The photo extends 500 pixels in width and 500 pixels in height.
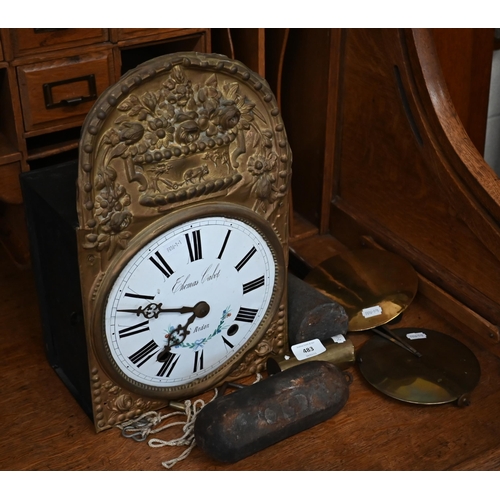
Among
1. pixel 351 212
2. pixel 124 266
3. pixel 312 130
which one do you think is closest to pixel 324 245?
pixel 351 212

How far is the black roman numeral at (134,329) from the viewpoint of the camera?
1271 millimetres

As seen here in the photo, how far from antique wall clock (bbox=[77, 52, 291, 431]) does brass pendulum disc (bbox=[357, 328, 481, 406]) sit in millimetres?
162

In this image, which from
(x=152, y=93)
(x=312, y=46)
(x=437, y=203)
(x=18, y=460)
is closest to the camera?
(x=152, y=93)

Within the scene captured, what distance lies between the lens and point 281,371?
4.46ft

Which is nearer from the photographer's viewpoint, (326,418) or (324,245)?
(326,418)

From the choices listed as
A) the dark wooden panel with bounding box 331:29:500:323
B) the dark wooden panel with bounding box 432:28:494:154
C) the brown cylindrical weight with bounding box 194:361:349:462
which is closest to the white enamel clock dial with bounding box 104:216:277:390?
the brown cylindrical weight with bounding box 194:361:349:462

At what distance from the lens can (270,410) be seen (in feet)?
4.15

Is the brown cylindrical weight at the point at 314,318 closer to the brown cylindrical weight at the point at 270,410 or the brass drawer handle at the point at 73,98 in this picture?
the brown cylindrical weight at the point at 270,410

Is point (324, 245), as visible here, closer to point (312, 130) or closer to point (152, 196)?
point (312, 130)

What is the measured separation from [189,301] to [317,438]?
272 mm

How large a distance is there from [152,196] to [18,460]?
42cm

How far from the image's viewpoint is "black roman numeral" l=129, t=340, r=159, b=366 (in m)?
1.30

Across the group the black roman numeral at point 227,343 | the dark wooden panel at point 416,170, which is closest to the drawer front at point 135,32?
the dark wooden panel at point 416,170

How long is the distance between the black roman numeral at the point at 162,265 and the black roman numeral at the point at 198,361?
0.16m
